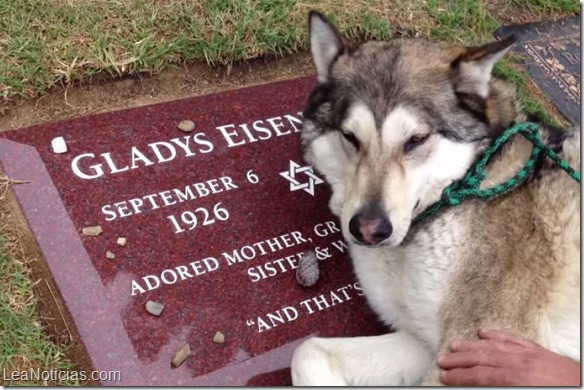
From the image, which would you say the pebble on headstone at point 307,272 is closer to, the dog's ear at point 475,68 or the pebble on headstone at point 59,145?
the dog's ear at point 475,68

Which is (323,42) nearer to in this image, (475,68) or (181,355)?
(475,68)

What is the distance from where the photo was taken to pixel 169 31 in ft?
14.3

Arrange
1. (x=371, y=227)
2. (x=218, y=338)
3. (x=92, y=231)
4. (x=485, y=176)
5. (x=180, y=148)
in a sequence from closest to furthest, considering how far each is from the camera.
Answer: (x=371, y=227) < (x=485, y=176) < (x=218, y=338) < (x=92, y=231) < (x=180, y=148)

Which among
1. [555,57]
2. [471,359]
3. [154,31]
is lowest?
[154,31]

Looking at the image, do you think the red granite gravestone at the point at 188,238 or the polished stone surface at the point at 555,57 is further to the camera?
the polished stone surface at the point at 555,57

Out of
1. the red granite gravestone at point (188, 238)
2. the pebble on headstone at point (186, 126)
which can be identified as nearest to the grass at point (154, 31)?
the red granite gravestone at point (188, 238)

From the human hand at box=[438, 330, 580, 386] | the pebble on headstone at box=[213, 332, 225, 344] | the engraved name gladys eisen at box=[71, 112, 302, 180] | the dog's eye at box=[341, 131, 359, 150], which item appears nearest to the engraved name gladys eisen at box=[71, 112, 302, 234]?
the engraved name gladys eisen at box=[71, 112, 302, 180]

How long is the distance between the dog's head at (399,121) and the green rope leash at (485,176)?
0.12 ft

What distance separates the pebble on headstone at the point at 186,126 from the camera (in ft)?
12.7

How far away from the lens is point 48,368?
3.05m

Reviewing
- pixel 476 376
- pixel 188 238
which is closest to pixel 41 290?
pixel 188 238

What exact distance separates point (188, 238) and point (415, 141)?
1192mm

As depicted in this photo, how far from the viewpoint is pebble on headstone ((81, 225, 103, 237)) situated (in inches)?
133

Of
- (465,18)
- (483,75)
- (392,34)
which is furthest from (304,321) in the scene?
(465,18)
